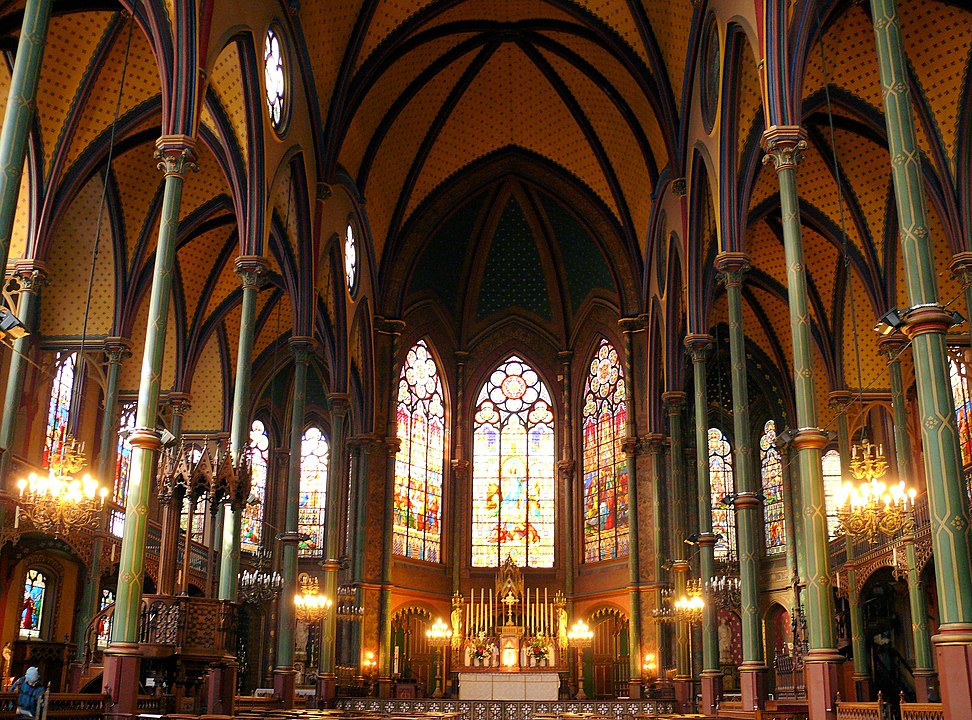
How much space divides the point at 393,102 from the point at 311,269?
25.3 ft

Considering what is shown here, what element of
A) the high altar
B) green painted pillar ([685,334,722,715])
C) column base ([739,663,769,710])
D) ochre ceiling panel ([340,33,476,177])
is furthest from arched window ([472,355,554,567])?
column base ([739,663,769,710])

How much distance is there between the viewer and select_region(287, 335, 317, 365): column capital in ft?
73.6

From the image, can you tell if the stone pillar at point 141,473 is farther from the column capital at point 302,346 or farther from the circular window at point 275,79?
the column capital at point 302,346

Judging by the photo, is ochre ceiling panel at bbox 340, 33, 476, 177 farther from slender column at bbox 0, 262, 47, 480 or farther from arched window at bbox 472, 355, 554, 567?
arched window at bbox 472, 355, 554, 567

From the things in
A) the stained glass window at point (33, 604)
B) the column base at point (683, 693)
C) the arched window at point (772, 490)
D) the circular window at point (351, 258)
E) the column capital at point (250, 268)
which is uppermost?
the circular window at point (351, 258)

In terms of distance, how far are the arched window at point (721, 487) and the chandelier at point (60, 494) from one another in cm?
2182

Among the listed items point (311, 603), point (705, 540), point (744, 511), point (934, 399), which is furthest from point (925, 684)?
point (311, 603)

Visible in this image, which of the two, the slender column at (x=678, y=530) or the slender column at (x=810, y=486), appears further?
the slender column at (x=678, y=530)

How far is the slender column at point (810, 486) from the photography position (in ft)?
42.8

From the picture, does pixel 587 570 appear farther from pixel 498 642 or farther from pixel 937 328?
pixel 937 328

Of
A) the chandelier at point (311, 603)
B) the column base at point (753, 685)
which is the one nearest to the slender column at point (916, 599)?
the column base at point (753, 685)

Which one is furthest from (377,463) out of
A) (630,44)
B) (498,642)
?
(630,44)

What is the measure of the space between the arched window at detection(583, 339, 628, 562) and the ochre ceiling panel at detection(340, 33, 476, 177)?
1142 cm

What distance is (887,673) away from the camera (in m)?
26.7
